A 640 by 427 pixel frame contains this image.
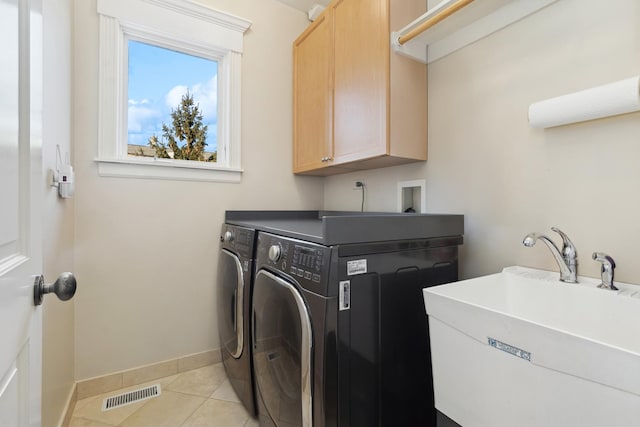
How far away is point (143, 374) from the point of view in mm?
1922

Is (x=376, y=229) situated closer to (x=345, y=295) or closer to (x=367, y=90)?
(x=345, y=295)

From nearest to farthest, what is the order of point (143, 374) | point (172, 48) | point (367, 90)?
1. point (367, 90)
2. point (143, 374)
3. point (172, 48)

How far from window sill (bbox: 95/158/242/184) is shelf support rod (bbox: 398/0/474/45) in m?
1.39

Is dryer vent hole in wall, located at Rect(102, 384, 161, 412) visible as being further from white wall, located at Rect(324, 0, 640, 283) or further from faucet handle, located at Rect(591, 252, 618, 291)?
faucet handle, located at Rect(591, 252, 618, 291)

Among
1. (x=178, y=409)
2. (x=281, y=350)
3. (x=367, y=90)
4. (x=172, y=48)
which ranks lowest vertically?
(x=178, y=409)

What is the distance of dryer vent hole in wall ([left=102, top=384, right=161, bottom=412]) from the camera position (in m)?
1.70

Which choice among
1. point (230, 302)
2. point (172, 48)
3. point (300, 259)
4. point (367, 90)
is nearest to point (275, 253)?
point (300, 259)

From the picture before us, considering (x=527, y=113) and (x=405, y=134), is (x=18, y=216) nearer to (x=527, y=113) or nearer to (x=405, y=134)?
(x=405, y=134)

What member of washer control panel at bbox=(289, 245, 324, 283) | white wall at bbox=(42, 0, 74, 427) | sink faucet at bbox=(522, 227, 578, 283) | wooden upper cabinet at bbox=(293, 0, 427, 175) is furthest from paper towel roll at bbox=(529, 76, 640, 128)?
white wall at bbox=(42, 0, 74, 427)

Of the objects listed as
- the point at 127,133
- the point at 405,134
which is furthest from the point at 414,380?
the point at 127,133

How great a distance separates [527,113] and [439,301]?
938 millimetres

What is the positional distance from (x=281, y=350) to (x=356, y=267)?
1.58 feet

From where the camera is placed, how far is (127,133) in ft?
6.43

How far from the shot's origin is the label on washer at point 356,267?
3.32 ft
